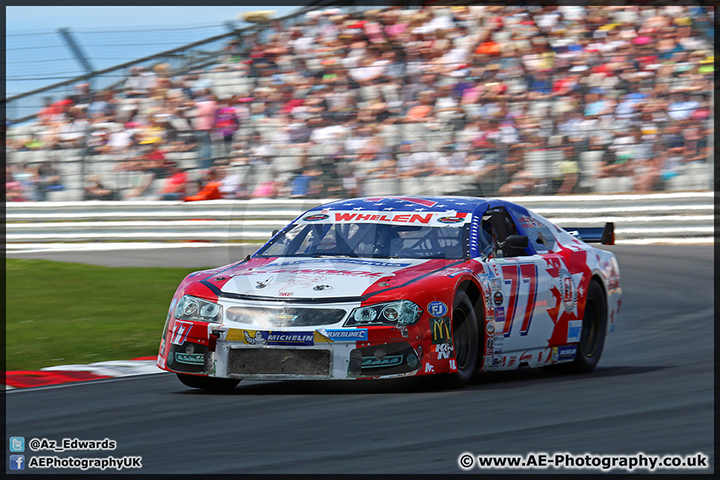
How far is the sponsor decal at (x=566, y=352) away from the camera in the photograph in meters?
7.13

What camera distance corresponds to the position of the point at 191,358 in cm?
598

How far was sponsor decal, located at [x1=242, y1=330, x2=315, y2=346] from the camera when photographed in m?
5.71

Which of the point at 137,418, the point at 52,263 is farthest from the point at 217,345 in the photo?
the point at 52,263

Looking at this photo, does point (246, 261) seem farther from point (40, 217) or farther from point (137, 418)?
point (40, 217)

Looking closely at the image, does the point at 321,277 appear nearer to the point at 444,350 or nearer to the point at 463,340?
the point at 444,350

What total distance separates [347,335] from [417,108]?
11.8 meters

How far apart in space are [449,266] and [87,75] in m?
14.3

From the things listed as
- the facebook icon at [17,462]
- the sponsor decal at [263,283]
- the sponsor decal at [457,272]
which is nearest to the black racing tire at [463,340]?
the sponsor decal at [457,272]

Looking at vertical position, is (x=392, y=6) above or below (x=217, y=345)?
above

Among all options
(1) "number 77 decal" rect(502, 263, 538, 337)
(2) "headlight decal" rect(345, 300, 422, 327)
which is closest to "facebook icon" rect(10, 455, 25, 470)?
(2) "headlight decal" rect(345, 300, 422, 327)

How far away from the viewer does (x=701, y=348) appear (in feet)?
26.9

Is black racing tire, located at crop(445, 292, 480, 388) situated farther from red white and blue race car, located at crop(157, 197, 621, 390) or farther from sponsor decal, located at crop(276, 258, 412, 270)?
sponsor decal, located at crop(276, 258, 412, 270)

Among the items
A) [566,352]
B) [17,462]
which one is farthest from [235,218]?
[17,462]

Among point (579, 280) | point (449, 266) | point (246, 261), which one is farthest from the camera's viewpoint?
point (579, 280)
